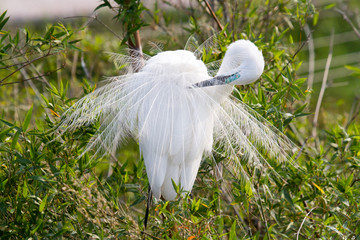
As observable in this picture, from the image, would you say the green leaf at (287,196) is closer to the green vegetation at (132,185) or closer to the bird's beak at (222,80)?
the green vegetation at (132,185)

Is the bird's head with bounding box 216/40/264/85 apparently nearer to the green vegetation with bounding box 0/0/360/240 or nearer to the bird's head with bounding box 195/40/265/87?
the bird's head with bounding box 195/40/265/87

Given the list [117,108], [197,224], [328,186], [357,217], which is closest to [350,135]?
[328,186]

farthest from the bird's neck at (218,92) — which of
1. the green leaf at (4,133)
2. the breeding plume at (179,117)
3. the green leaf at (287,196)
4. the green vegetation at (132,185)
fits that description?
the green leaf at (4,133)

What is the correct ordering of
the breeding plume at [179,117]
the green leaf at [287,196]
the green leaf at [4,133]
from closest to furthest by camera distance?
the green leaf at [4,133] → the breeding plume at [179,117] → the green leaf at [287,196]

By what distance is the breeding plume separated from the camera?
154 centimetres

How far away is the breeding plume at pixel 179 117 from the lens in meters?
1.54

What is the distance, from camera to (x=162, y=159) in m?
1.55

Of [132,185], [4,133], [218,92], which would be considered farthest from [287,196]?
[4,133]

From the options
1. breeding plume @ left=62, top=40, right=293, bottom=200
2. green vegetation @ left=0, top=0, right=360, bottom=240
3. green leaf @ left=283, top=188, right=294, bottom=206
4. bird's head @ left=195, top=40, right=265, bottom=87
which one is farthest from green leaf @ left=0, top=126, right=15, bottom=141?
green leaf @ left=283, top=188, right=294, bottom=206

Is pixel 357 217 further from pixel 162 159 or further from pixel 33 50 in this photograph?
pixel 33 50

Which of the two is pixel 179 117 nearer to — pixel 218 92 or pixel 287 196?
pixel 218 92

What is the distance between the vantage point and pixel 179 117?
159 centimetres

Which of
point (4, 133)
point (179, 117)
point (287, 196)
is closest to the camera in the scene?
point (4, 133)

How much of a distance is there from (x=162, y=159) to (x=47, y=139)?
0.41 metres
